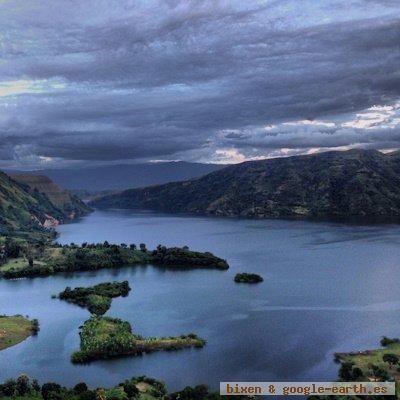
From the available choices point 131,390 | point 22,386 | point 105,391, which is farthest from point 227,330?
point 22,386

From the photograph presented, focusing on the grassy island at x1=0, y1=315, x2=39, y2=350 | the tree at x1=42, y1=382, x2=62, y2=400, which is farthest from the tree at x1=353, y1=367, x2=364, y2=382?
the grassy island at x1=0, y1=315, x2=39, y2=350

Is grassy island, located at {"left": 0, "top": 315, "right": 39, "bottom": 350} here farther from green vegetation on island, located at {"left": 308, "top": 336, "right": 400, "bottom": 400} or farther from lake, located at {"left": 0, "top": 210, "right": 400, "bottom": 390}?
green vegetation on island, located at {"left": 308, "top": 336, "right": 400, "bottom": 400}

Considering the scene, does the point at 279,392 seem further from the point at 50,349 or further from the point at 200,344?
the point at 50,349

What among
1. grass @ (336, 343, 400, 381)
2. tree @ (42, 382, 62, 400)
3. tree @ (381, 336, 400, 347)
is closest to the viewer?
tree @ (42, 382, 62, 400)

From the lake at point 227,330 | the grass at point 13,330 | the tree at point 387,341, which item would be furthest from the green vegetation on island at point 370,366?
the grass at point 13,330

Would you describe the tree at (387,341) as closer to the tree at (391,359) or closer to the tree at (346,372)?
the tree at (391,359)

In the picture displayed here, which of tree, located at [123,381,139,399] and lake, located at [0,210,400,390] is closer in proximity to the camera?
tree, located at [123,381,139,399]
